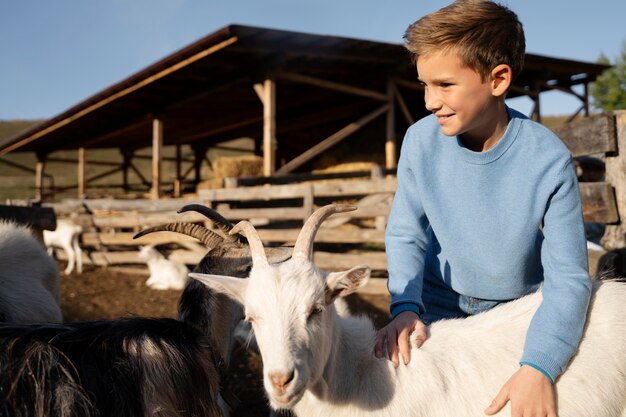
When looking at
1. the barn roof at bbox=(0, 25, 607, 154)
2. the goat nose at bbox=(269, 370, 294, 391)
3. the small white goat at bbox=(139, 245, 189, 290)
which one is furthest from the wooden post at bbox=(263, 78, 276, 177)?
the goat nose at bbox=(269, 370, 294, 391)

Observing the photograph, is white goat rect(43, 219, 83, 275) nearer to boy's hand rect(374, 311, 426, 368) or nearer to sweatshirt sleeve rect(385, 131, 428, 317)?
sweatshirt sleeve rect(385, 131, 428, 317)

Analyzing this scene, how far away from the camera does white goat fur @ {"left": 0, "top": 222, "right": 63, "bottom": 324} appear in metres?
3.33

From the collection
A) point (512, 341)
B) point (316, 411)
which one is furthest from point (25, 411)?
point (512, 341)

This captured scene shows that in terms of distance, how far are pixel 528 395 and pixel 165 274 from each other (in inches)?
343

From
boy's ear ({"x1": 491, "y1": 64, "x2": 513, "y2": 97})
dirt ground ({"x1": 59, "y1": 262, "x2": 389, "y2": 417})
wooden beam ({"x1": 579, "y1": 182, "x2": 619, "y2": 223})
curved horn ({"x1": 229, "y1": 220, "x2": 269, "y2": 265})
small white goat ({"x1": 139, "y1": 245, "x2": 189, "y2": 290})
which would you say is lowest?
dirt ground ({"x1": 59, "y1": 262, "x2": 389, "y2": 417})

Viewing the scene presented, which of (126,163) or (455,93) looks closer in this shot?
(455,93)

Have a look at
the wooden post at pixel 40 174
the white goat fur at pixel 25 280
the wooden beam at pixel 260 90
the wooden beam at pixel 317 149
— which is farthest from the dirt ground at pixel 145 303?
the wooden post at pixel 40 174

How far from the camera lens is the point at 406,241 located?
2.45 meters

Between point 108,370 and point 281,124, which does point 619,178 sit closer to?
point 108,370

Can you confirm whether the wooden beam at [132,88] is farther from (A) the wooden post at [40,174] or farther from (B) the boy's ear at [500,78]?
(B) the boy's ear at [500,78]

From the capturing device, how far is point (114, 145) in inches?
846

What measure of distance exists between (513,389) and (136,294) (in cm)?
818

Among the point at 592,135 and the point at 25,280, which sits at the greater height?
the point at 592,135

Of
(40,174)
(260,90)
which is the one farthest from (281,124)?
(40,174)
